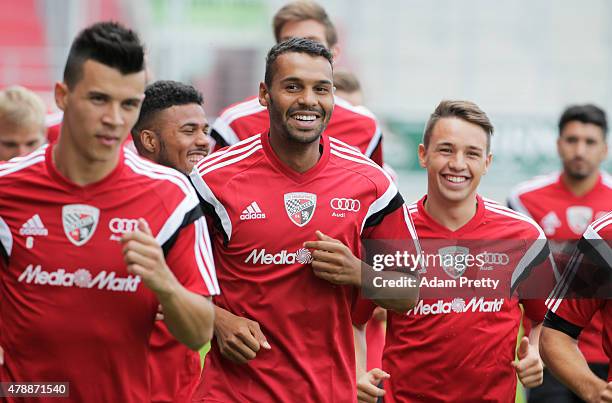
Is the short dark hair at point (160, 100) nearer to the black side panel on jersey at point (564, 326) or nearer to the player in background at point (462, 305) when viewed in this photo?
the player in background at point (462, 305)

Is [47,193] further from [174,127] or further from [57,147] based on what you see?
[174,127]

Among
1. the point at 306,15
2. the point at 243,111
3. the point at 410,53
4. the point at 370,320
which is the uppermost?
the point at 306,15

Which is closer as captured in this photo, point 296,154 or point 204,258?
point 204,258

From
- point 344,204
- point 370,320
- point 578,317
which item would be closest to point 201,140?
point 344,204

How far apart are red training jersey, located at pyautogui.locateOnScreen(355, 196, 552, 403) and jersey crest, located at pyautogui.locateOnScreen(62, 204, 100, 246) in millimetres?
1808

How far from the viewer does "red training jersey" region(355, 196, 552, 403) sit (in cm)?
532

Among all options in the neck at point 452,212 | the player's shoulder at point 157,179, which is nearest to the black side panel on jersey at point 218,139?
the neck at point 452,212

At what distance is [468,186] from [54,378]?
8.08 feet

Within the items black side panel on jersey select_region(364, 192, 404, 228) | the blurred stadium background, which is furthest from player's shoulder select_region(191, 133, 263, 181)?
the blurred stadium background

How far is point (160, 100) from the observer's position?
580 centimetres

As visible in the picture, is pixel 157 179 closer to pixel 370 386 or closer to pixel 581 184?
pixel 370 386

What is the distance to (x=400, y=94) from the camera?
21688 mm

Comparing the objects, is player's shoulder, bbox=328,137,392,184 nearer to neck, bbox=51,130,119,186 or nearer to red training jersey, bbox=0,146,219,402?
red training jersey, bbox=0,146,219,402

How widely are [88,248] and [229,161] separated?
3.47 feet
